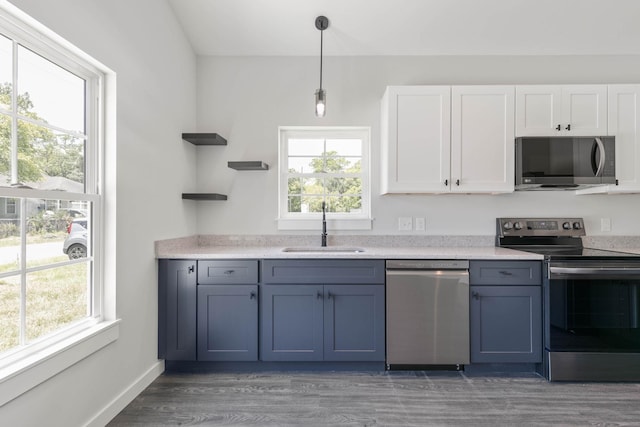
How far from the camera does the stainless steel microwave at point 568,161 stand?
8.37ft

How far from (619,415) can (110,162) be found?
330 centimetres

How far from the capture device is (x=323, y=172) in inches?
124

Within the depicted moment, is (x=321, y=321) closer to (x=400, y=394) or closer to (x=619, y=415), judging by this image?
(x=400, y=394)

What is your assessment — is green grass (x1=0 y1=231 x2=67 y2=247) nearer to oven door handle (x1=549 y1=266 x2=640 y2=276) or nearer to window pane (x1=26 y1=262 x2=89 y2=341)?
window pane (x1=26 y1=262 x2=89 y2=341)

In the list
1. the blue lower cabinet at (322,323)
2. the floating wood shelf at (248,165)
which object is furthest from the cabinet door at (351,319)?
the floating wood shelf at (248,165)

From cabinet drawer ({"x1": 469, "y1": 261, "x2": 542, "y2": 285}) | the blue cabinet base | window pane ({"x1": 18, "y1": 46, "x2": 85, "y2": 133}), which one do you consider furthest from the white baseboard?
cabinet drawer ({"x1": 469, "y1": 261, "x2": 542, "y2": 285})

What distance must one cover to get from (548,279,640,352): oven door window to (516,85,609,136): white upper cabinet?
1.16 m

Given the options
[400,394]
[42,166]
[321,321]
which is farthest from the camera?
[321,321]

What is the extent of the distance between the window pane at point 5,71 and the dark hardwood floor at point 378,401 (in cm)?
172

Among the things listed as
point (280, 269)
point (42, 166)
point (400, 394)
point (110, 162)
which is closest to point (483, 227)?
point (400, 394)

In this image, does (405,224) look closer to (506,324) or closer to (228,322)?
(506,324)

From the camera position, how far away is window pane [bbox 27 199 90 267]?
1.51 meters

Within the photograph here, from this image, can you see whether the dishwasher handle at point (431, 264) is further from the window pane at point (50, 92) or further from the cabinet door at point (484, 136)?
the window pane at point (50, 92)

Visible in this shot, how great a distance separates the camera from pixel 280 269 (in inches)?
96.3
